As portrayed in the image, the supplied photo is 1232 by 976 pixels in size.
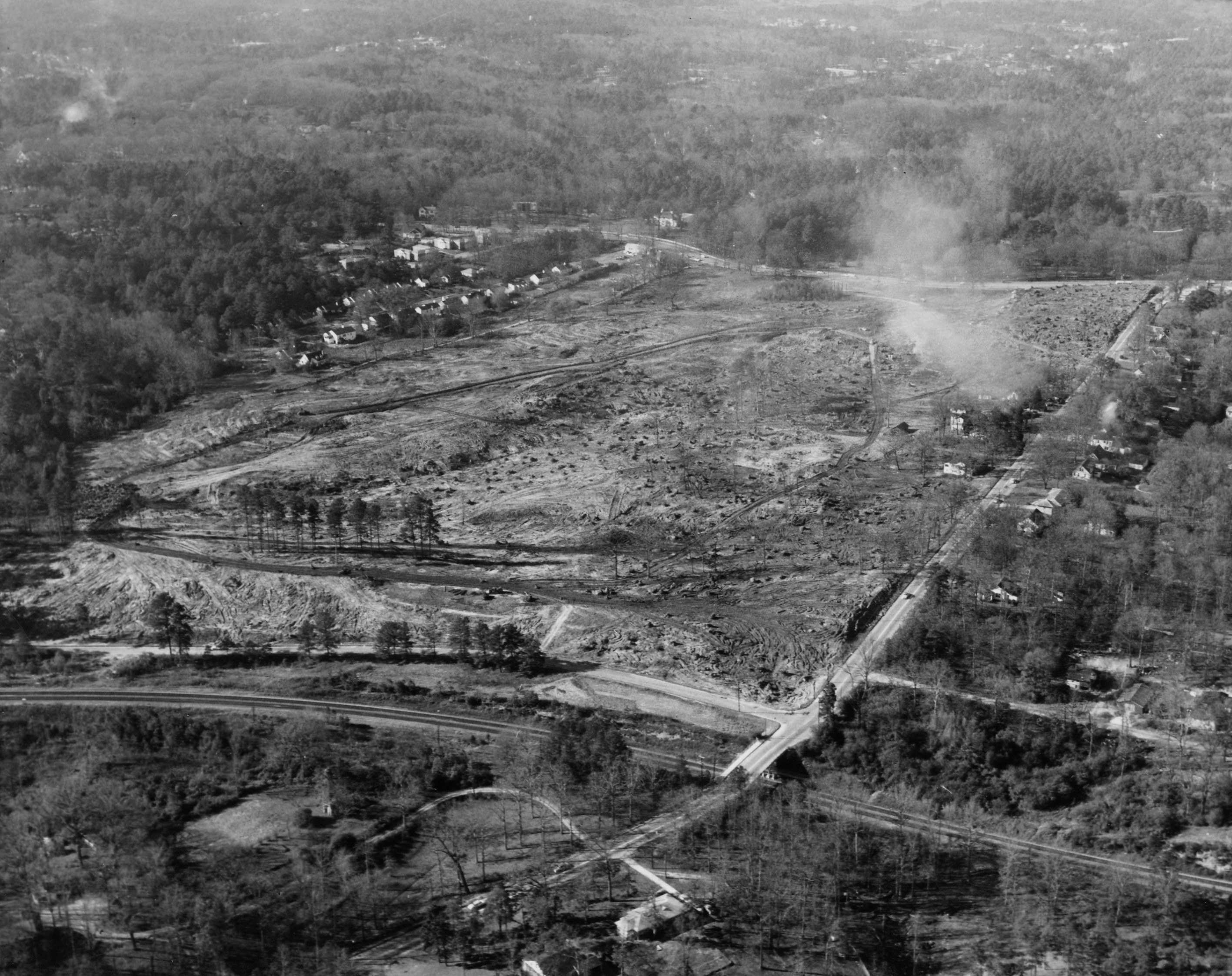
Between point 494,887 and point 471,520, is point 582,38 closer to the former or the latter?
point 471,520

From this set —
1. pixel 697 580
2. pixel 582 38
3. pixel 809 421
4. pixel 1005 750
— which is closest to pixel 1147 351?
pixel 809 421

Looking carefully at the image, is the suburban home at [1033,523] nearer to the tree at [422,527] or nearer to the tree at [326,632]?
the tree at [422,527]

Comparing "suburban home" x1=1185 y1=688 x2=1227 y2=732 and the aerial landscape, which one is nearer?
the aerial landscape

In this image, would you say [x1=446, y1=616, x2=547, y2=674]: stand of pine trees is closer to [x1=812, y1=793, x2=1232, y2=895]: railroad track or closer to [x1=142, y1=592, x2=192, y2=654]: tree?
[x1=142, y1=592, x2=192, y2=654]: tree

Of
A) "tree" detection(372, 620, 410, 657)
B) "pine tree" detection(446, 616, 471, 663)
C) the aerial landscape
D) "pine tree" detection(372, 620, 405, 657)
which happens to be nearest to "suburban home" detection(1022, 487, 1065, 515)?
the aerial landscape

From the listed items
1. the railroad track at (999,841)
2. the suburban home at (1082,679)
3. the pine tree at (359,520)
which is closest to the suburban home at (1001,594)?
the suburban home at (1082,679)

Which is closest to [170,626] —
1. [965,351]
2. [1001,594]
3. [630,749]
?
[630,749]
